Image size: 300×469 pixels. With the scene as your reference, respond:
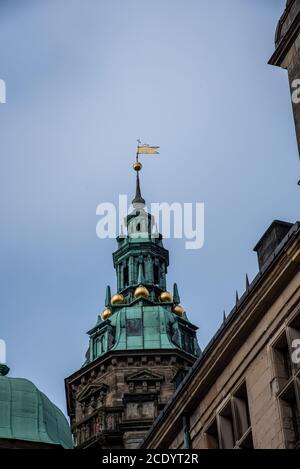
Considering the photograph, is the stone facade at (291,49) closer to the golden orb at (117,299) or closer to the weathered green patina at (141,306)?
the weathered green patina at (141,306)

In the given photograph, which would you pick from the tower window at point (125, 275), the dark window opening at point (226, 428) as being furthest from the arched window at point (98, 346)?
the dark window opening at point (226, 428)

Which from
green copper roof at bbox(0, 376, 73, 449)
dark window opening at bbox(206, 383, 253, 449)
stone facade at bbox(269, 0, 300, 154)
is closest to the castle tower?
green copper roof at bbox(0, 376, 73, 449)

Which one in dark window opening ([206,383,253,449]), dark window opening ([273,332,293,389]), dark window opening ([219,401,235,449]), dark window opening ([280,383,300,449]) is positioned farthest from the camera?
dark window opening ([219,401,235,449])

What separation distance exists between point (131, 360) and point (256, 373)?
4487 cm

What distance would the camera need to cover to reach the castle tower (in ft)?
222

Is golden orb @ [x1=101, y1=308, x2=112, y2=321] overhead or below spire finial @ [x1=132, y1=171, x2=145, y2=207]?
below

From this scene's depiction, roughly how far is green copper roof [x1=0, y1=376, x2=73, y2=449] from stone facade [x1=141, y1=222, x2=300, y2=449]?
88.6 ft

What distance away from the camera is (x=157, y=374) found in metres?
70.2

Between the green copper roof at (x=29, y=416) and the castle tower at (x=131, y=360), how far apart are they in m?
7.32

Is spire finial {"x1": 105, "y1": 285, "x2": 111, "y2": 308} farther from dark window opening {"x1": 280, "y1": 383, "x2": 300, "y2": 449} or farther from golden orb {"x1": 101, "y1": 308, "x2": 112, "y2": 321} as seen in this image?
dark window opening {"x1": 280, "y1": 383, "x2": 300, "y2": 449}

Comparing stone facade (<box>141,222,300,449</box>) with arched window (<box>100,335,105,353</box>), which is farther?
arched window (<box>100,335,105,353</box>)

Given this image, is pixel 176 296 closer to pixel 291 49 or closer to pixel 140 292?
pixel 140 292

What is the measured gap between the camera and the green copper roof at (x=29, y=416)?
5616cm
